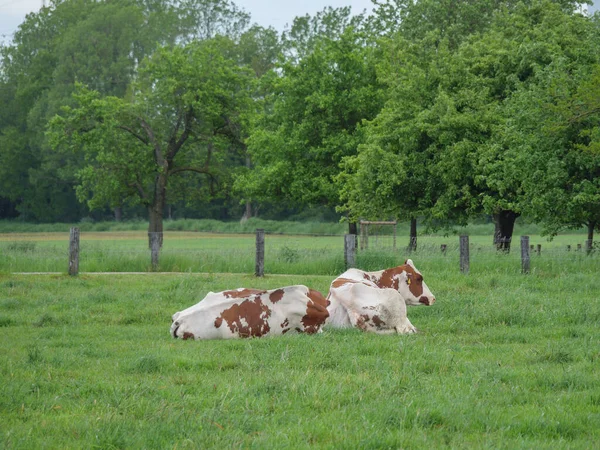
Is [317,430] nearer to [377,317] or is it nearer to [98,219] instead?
[377,317]

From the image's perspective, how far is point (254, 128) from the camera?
43.6m

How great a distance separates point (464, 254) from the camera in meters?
20.9

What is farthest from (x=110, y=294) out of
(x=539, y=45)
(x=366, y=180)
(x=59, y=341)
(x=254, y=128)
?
(x=254, y=128)

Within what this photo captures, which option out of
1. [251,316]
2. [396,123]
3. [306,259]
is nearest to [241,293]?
[251,316]

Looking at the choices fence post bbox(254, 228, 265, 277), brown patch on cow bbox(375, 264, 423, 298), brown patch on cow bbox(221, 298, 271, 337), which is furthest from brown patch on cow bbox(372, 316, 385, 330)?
fence post bbox(254, 228, 265, 277)

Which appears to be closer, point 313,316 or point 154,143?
point 313,316

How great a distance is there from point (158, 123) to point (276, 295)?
127 feet

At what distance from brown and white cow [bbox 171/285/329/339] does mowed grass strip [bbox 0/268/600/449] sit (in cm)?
36

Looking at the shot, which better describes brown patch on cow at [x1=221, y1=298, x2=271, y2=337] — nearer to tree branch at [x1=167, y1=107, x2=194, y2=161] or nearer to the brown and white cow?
the brown and white cow

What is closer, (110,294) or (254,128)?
(110,294)

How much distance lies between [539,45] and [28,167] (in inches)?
2485

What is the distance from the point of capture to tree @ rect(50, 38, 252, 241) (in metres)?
45.7

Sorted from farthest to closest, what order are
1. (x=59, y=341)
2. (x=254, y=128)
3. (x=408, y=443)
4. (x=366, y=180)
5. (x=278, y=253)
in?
(x=254, y=128) → (x=366, y=180) → (x=278, y=253) → (x=59, y=341) → (x=408, y=443)

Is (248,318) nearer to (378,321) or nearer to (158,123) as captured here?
(378,321)
